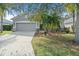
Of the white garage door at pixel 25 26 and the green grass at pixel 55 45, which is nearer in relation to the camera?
the green grass at pixel 55 45

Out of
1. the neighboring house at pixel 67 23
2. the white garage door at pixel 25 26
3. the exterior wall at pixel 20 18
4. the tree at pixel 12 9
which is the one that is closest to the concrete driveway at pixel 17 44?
the white garage door at pixel 25 26

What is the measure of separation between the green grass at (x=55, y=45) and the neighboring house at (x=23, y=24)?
31cm

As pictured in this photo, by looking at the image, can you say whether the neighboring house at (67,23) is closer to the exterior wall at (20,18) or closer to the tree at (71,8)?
the tree at (71,8)

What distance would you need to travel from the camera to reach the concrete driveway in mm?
8625

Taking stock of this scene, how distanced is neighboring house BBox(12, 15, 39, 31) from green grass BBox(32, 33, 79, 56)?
12.1 inches

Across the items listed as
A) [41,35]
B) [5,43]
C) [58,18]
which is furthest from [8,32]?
[58,18]

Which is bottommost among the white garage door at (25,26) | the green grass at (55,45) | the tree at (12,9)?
the green grass at (55,45)

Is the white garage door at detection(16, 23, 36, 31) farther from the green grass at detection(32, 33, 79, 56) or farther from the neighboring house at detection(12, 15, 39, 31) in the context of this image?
the green grass at detection(32, 33, 79, 56)

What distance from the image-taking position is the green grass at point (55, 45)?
858cm

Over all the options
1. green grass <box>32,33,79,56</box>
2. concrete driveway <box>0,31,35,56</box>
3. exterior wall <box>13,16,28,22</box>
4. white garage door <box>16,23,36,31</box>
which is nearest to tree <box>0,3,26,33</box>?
exterior wall <box>13,16,28,22</box>

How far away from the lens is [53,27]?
8680 mm

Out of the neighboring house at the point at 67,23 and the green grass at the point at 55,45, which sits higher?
the neighboring house at the point at 67,23

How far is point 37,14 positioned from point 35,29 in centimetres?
46

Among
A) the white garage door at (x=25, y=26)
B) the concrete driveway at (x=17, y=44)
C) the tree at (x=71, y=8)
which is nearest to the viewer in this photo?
the tree at (x=71, y=8)
